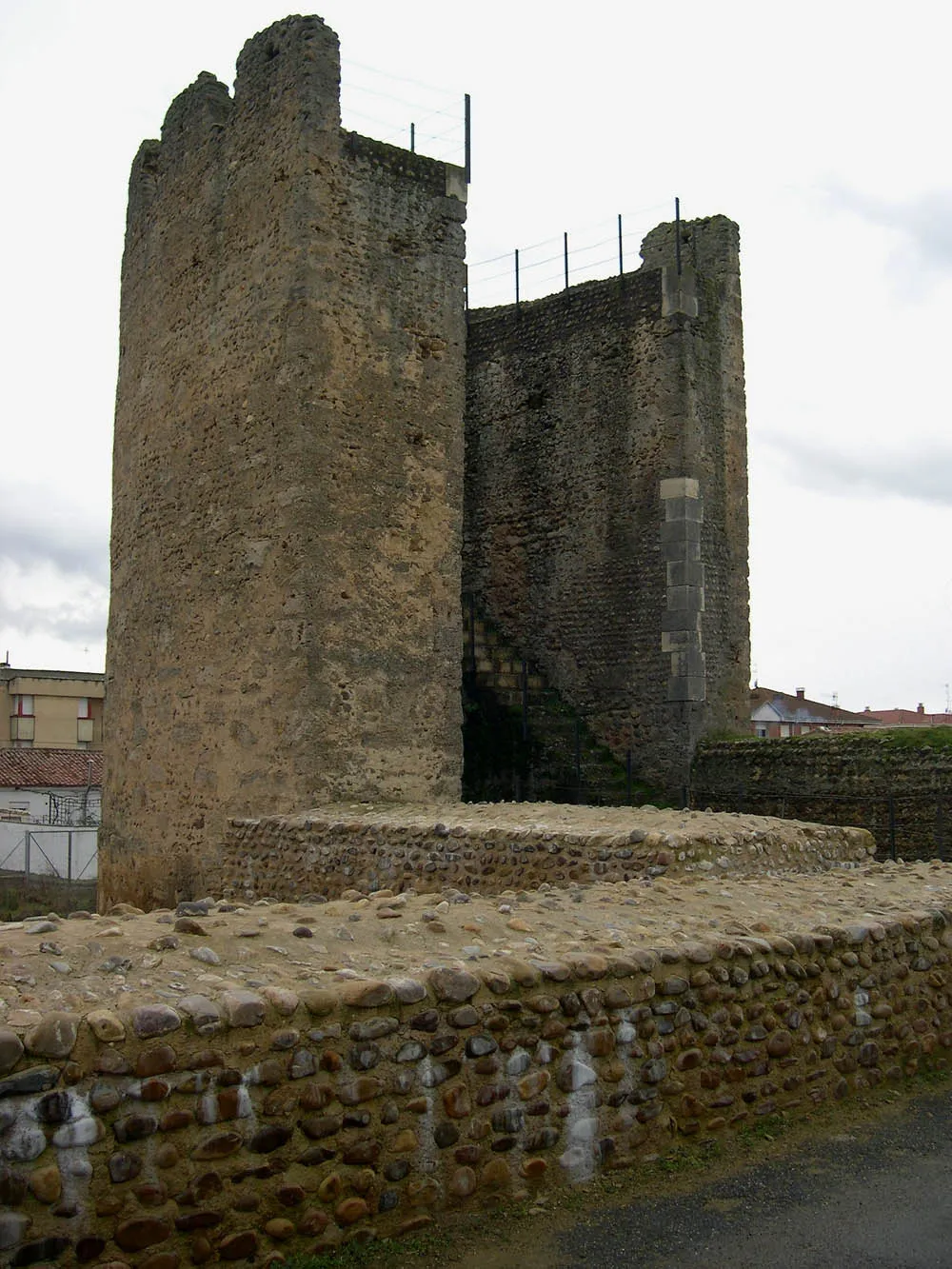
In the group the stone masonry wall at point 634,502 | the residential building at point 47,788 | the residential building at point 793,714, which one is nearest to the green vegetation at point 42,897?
the residential building at point 47,788

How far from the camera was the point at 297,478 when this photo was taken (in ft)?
34.5

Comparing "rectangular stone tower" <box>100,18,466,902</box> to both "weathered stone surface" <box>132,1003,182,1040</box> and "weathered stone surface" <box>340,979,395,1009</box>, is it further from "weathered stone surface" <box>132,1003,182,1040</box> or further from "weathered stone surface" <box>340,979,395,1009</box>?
"weathered stone surface" <box>132,1003,182,1040</box>

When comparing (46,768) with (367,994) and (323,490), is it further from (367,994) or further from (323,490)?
(367,994)

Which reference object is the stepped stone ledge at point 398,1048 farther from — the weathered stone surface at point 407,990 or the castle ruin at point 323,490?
the castle ruin at point 323,490

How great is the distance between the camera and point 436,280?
11.6 meters

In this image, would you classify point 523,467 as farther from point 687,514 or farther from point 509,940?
point 509,940

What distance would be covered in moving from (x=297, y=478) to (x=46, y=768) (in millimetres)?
23128

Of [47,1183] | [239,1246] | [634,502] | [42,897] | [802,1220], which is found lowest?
[42,897]

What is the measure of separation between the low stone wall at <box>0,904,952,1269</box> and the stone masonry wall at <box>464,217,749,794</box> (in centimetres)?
884

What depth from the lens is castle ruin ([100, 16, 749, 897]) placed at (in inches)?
419

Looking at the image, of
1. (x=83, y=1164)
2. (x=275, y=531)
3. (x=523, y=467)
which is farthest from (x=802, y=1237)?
(x=523, y=467)

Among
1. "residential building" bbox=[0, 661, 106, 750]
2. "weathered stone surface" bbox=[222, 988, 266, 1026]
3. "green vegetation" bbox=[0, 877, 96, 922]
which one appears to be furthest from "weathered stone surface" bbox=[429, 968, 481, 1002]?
A: "residential building" bbox=[0, 661, 106, 750]

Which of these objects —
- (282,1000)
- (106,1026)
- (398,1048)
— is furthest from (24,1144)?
(398,1048)

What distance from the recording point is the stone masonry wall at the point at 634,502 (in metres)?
14.0
